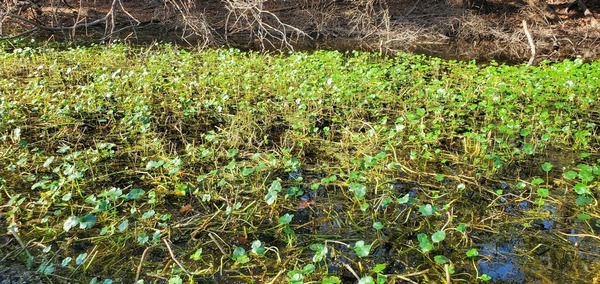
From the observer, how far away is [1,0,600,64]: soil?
917 centimetres

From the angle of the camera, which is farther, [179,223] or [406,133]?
[406,133]

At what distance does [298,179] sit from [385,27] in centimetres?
794

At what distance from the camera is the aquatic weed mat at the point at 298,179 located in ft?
8.00

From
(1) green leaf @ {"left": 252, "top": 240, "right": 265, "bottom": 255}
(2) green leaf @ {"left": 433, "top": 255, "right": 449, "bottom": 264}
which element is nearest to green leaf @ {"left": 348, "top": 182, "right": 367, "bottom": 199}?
(2) green leaf @ {"left": 433, "top": 255, "right": 449, "bottom": 264}

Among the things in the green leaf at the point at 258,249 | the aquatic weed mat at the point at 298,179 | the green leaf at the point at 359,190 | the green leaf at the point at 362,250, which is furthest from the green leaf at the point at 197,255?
the green leaf at the point at 359,190

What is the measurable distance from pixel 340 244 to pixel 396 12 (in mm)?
10616

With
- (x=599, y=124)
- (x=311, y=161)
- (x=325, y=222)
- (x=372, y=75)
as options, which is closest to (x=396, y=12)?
(x=372, y=75)

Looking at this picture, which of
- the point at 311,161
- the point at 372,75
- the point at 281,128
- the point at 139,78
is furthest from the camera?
the point at 372,75

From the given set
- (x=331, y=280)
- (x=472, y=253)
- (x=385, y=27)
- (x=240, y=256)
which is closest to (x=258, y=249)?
(x=240, y=256)

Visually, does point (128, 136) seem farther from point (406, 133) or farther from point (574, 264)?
point (574, 264)

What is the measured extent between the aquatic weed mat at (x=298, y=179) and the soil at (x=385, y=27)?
3934 millimetres

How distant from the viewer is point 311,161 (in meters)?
3.60

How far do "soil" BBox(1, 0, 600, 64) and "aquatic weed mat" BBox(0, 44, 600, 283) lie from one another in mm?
3934

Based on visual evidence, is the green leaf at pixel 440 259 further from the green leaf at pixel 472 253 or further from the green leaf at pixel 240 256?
the green leaf at pixel 240 256
